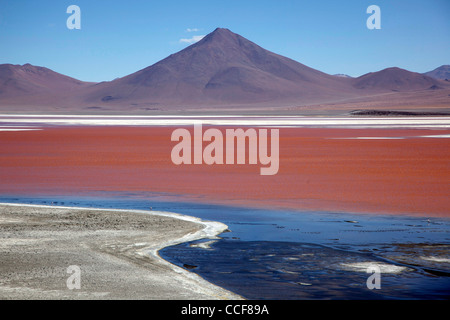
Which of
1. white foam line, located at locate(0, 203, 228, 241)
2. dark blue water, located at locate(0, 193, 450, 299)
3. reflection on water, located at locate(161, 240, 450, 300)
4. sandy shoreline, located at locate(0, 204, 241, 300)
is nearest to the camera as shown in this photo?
sandy shoreline, located at locate(0, 204, 241, 300)

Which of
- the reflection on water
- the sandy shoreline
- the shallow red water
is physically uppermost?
the shallow red water

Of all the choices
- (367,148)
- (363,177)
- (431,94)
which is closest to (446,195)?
(363,177)

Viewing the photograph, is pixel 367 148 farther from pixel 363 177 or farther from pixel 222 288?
pixel 222 288

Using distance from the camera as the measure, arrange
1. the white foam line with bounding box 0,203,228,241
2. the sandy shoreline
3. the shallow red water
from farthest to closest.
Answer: the shallow red water, the white foam line with bounding box 0,203,228,241, the sandy shoreline

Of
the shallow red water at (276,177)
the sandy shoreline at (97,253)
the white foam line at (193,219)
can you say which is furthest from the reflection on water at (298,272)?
the shallow red water at (276,177)

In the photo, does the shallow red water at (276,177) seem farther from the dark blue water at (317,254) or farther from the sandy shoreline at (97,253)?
the sandy shoreline at (97,253)

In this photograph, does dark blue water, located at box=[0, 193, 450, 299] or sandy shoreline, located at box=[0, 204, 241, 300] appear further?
dark blue water, located at box=[0, 193, 450, 299]

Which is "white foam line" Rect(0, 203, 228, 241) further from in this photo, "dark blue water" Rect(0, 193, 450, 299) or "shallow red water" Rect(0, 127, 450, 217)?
"shallow red water" Rect(0, 127, 450, 217)

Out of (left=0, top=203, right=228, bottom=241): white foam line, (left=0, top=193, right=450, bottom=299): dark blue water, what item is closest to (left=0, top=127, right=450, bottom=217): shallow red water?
(left=0, top=193, right=450, bottom=299): dark blue water
